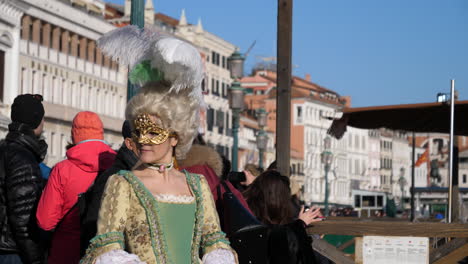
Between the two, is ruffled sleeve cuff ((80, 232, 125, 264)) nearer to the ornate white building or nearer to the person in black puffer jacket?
the person in black puffer jacket

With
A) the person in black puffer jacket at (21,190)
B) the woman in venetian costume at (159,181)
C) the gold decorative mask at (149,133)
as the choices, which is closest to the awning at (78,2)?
the person in black puffer jacket at (21,190)

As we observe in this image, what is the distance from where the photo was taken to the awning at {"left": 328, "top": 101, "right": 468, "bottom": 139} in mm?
11984

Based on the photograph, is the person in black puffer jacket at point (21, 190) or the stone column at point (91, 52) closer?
the person in black puffer jacket at point (21, 190)

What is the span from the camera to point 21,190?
633cm

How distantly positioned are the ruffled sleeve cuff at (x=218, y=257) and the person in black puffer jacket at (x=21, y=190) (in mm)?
1746

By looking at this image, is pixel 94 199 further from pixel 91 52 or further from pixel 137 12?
pixel 91 52

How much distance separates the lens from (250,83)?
114 meters

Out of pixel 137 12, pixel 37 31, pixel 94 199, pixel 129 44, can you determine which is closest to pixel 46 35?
pixel 37 31

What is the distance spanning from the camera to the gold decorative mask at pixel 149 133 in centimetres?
470

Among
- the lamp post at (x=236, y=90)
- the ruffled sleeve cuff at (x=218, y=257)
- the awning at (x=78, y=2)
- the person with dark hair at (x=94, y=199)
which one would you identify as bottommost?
the ruffled sleeve cuff at (x=218, y=257)

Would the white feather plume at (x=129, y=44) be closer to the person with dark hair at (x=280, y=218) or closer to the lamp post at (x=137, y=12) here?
the person with dark hair at (x=280, y=218)

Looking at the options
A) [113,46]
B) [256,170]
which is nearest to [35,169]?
[113,46]

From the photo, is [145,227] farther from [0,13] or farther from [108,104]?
[108,104]

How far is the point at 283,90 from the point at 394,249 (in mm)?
2257
